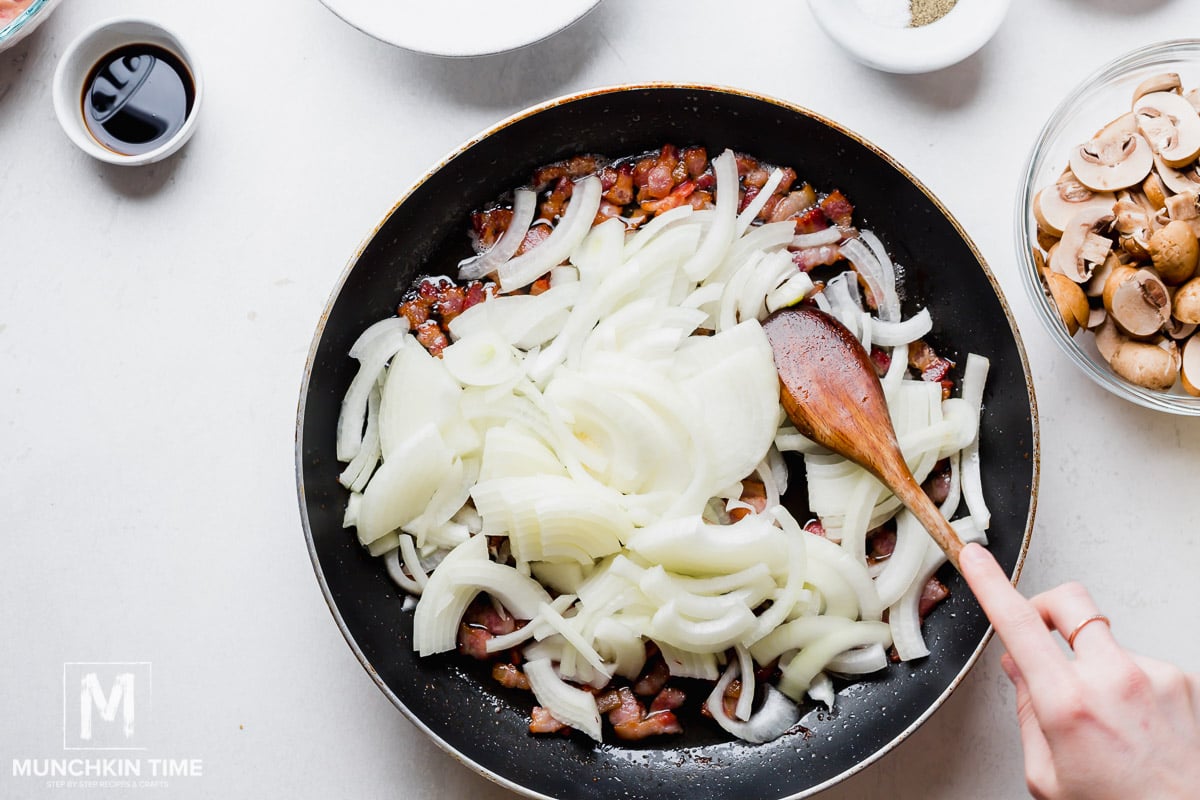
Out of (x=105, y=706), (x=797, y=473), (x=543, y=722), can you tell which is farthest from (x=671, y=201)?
(x=105, y=706)

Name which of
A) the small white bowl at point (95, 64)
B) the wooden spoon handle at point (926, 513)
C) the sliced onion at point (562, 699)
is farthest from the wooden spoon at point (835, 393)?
the small white bowl at point (95, 64)

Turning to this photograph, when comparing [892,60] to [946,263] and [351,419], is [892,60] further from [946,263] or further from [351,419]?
[351,419]

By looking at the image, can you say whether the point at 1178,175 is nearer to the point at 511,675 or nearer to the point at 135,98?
the point at 511,675

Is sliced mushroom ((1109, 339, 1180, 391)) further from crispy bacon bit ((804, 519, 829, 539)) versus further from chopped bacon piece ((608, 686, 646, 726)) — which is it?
chopped bacon piece ((608, 686, 646, 726))

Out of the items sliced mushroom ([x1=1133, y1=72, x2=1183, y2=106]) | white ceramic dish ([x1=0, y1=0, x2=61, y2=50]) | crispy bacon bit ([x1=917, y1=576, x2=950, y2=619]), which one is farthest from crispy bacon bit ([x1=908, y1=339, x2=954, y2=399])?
white ceramic dish ([x1=0, y1=0, x2=61, y2=50])

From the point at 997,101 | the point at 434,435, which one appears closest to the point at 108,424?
the point at 434,435

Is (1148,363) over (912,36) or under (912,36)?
under
